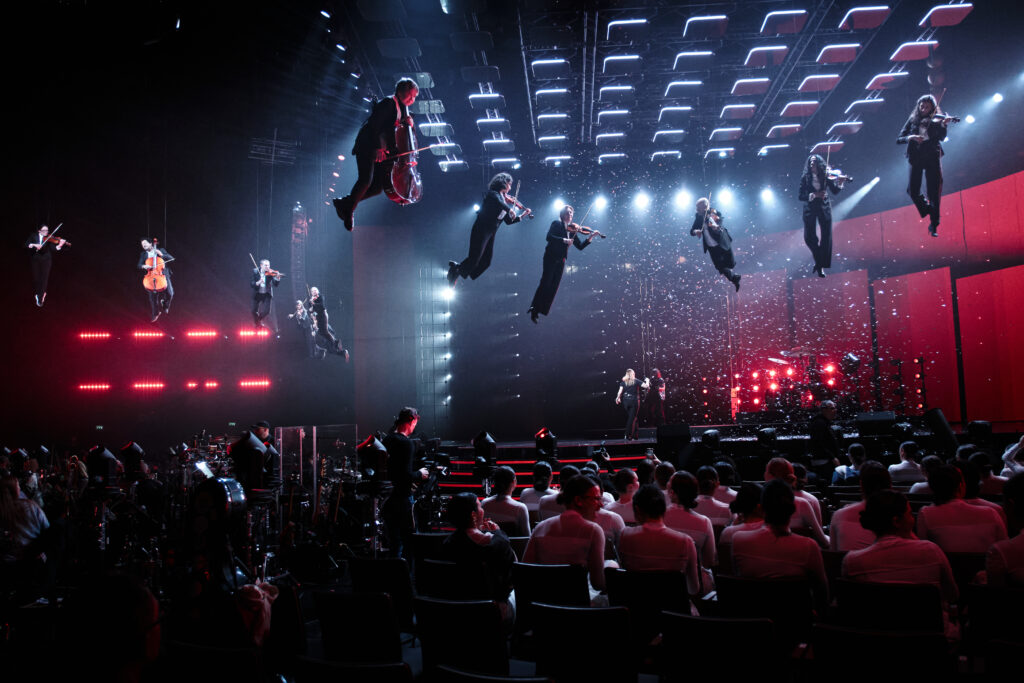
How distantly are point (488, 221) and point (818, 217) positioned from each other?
6625mm

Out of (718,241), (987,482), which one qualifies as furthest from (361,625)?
(718,241)

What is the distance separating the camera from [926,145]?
10.8 metres

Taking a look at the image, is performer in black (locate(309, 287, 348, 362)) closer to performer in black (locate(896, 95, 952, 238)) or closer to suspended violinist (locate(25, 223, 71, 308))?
suspended violinist (locate(25, 223, 71, 308))

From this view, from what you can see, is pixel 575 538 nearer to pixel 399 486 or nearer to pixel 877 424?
pixel 399 486

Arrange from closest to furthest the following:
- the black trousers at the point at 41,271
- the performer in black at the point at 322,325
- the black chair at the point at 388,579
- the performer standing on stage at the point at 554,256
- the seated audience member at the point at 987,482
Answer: the black chair at the point at 388,579, the seated audience member at the point at 987,482, the performer standing on stage at the point at 554,256, the black trousers at the point at 41,271, the performer in black at the point at 322,325

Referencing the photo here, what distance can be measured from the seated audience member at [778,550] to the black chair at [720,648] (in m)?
0.82

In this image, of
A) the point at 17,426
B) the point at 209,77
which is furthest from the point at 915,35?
the point at 17,426

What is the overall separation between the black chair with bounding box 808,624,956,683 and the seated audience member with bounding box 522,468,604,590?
5.14ft

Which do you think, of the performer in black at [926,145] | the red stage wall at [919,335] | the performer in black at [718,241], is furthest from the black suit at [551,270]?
the red stage wall at [919,335]

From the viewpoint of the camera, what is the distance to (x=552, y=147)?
14.2 meters

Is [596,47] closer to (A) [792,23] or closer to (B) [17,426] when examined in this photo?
(A) [792,23]

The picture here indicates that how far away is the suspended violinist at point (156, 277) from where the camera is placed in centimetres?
1454

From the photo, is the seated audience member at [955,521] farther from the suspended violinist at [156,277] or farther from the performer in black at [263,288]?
the suspended violinist at [156,277]

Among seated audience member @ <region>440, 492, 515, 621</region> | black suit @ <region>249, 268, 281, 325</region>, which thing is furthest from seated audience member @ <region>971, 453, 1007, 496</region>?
black suit @ <region>249, 268, 281, 325</region>
